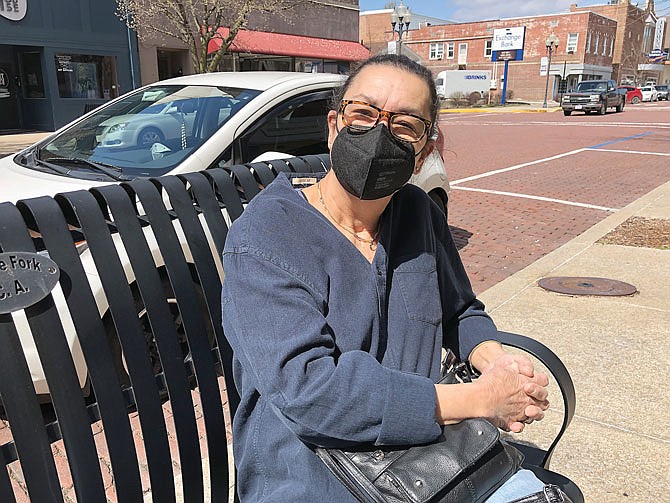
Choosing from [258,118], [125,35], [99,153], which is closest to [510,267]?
[258,118]

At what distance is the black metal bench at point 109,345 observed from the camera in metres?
1.51

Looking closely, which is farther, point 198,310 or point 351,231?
point 198,310

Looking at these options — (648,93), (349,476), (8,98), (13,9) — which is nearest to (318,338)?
(349,476)

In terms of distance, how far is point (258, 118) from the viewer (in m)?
4.10

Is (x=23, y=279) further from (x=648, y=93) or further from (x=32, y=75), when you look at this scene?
(x=648, y=93)

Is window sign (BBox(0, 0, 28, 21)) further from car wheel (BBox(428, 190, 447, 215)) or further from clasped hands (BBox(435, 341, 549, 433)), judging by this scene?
clasped hands (BBox(435, 341, 549, 433))

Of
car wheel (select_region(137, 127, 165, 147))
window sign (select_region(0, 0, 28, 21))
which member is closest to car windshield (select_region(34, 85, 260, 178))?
car wheel (select_region(137, 127, 165, 147))

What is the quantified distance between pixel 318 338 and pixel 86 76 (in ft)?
72.3

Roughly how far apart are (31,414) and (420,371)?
39.4 inches

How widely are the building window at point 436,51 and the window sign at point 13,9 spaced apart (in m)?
53.9

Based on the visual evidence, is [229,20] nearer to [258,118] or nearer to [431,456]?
[258,118]

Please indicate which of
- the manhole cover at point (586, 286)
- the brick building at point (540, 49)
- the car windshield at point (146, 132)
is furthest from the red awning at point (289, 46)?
the brick building at point (540, 49)

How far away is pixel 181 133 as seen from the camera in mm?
4047

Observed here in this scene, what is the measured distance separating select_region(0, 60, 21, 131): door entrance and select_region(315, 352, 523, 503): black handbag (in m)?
21.9
